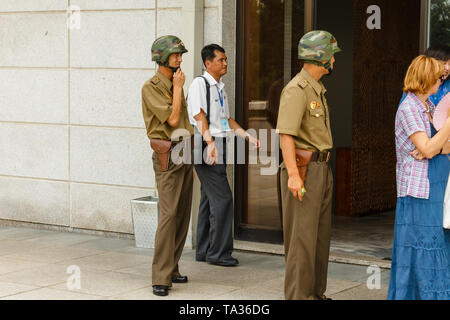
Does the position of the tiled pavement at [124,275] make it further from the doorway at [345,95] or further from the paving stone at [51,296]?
the doorway at [345,95]

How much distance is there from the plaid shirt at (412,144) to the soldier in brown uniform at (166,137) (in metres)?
1.87

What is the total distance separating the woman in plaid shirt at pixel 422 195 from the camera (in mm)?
5145

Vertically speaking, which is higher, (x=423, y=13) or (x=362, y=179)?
(x=423, y=13)

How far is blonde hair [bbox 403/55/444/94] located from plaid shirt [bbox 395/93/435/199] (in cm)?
6

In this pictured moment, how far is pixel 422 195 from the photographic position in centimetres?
518

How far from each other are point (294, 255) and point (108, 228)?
375 cm

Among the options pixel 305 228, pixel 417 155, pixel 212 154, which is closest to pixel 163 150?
pixel 212 154

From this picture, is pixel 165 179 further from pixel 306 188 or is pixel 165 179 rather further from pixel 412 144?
pixel 412 144

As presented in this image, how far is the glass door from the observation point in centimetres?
790

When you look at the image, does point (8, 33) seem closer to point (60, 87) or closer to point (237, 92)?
point (60, 87)

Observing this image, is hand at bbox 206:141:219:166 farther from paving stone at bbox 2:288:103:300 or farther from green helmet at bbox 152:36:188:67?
paving stone at bbox 2:288:103:300

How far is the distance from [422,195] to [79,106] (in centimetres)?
492
